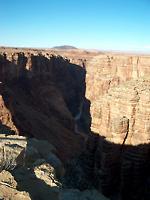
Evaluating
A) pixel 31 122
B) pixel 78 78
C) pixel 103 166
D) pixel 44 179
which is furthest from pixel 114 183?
pixel 78 78

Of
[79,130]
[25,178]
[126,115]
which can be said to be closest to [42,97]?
[79,130]

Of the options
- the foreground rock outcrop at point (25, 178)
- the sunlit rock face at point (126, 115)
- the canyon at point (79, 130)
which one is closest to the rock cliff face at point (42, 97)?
the canyon at point (79, 130)

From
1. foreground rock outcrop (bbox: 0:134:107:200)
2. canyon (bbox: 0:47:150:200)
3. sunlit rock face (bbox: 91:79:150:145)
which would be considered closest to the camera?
foreground rock outcrop (bbox: 0:134:107:200)

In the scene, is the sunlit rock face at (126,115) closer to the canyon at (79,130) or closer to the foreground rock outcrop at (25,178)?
the canyon at (79,130)

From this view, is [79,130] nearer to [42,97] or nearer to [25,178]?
[42,97]

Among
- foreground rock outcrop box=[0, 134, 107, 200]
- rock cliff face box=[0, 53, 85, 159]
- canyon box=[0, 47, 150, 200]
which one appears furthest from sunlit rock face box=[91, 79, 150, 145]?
rock cliff face box=[0, 53, 85, 159]

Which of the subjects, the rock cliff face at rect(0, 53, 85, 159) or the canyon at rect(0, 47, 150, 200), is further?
the rock cliff face at rect(0, 53, 85, 159)

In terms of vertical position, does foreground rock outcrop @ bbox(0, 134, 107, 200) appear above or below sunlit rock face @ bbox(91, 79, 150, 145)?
above

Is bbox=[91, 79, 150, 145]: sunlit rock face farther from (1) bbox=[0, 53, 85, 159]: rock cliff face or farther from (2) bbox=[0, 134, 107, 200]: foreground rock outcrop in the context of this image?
(1) bbox=[0, 53, 85, 159]: rock cliff face

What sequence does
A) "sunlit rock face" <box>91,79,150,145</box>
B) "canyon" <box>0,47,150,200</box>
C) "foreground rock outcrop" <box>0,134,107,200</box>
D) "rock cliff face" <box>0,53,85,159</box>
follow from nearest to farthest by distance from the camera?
"foreground rock outcrop" <box>0,134,107,200</box>
"canyon" <box>0,47,150,200</box>
"sunlit rock face" <box>91,79,150,145</box>
"rock cliff face" <box>0,53,85,159</box>
